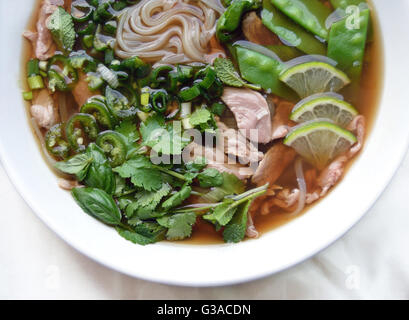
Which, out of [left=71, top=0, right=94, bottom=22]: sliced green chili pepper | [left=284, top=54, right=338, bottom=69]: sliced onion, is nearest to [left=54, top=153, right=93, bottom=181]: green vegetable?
[left=71, top=0, right=94, bottom=22]: sliced green chili pepper

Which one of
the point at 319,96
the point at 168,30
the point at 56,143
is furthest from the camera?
the point at 168,30

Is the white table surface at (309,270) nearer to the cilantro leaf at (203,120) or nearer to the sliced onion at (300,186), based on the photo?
the sliced onion at (300,186)

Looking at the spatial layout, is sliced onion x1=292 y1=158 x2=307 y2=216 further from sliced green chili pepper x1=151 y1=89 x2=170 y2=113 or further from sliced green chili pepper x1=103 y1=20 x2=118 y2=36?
sliced green chili pepper x1=103 y1=20 x2=118 y2=36

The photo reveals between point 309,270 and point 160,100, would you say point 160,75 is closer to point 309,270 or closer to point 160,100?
point 160,100

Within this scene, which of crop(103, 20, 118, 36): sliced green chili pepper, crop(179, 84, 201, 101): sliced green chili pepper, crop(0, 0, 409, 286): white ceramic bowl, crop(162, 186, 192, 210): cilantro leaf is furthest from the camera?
crop(103, 20, 118, 36): sliced green chili pepper

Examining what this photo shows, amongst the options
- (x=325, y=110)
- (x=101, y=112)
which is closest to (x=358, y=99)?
(x=325, y=110)
